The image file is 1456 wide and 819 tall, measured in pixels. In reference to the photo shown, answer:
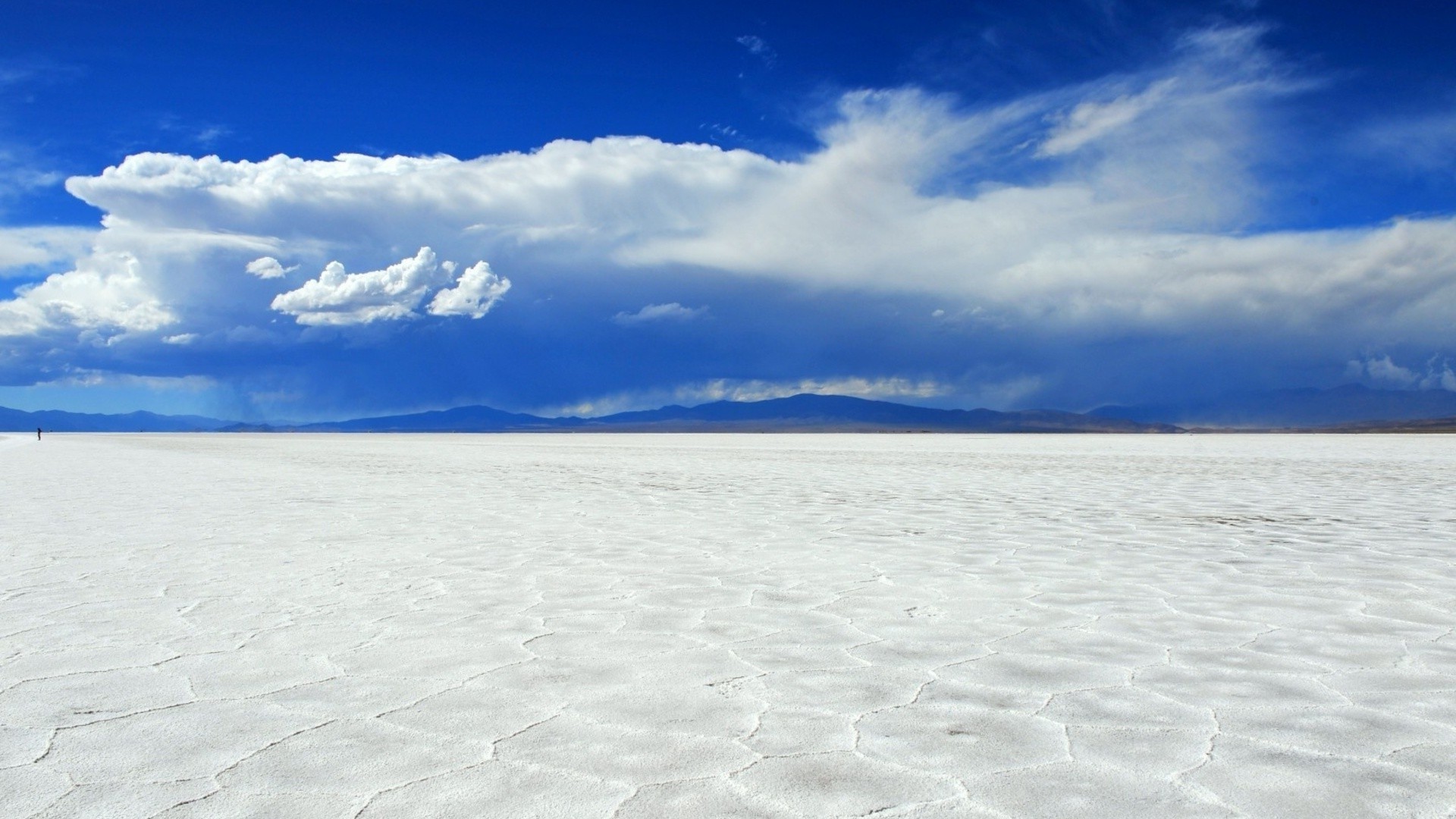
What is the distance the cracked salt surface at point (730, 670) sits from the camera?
218cm

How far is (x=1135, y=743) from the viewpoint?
2465mm

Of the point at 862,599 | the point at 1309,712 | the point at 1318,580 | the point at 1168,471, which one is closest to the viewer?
the point at 1309,712

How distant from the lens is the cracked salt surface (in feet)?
7.15

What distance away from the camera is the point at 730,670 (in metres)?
3.22

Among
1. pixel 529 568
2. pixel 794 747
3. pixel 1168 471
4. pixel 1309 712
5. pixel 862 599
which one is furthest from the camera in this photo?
pixel 1168 471

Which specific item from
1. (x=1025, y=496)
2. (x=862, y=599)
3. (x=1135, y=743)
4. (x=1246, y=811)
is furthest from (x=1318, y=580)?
(x=1025, y=496)

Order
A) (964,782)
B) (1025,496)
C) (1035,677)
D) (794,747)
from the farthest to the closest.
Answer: (1025,496), (1035,677), (794,747), (964,782)

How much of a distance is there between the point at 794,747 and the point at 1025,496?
349 inches

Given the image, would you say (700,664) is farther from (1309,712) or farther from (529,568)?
(529,568)

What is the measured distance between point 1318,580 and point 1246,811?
356cm

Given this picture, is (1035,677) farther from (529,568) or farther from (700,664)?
(529,568)

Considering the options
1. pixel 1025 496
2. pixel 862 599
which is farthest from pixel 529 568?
pixel 1025 496

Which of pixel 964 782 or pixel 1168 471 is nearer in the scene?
pixel 964 782

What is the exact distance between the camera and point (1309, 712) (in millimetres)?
2717
